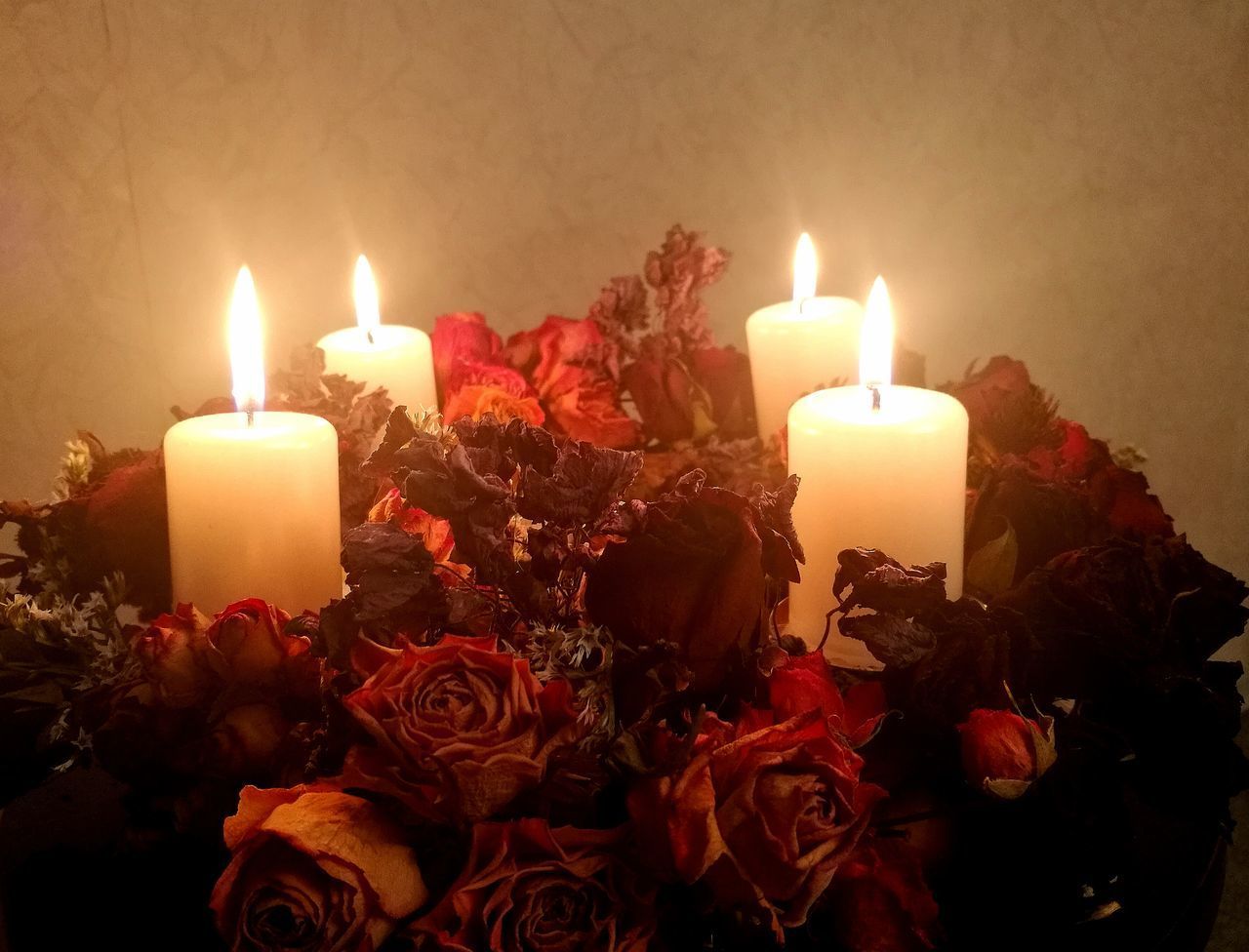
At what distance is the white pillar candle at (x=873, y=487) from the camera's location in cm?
65

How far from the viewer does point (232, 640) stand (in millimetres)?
530

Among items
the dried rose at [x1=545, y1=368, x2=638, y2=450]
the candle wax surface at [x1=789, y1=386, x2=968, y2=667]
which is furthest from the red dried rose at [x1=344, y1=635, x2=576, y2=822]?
the dried rose at [x1=545, y1=368, x2=638, y2=450]

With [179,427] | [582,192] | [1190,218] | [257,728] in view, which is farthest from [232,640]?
[1190,218]

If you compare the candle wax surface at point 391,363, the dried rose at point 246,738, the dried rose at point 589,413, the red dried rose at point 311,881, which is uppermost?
the candle wax surface at point 391,363

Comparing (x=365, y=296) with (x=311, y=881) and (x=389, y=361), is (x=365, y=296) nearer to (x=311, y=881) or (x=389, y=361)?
(x=389, y=361)

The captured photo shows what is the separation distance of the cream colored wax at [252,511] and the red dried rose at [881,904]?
0.32m

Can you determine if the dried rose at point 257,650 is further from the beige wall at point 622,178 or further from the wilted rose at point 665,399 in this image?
the beige wall at point 622,178

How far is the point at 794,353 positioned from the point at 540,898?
0.54 m

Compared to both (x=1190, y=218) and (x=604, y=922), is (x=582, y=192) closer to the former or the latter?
(x=1190, y=218)

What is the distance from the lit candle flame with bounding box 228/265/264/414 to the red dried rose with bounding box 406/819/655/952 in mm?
333

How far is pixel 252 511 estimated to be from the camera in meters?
0.65

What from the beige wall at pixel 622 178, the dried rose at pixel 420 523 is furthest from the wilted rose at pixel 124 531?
the beige wall at pixel 622 178

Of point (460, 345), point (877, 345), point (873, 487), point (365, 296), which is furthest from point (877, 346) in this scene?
point (365, 296)

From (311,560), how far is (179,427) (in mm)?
105
